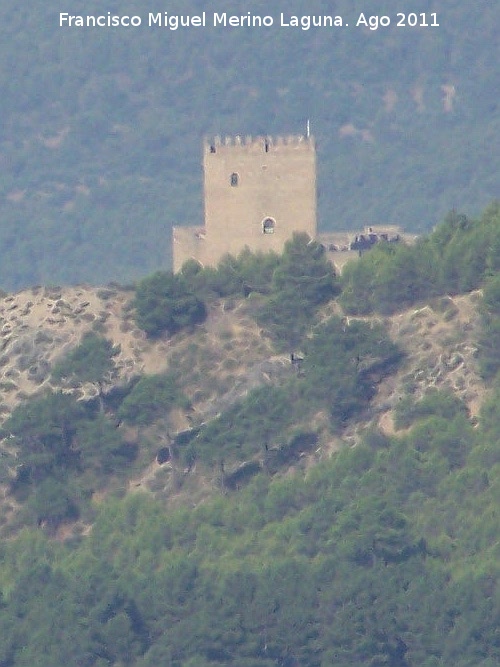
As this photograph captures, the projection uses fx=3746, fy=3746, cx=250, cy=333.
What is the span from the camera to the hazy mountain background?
14525 centimetres

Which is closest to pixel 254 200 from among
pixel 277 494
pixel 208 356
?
pixel 208 356

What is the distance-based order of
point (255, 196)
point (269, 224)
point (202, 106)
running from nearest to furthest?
point (269, 224)
point (255, 196)
point (202, 106)

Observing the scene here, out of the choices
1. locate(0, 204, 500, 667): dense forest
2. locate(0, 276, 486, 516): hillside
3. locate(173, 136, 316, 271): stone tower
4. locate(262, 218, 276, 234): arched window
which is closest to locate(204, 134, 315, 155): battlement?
locate(173, 136, 316, 271): stone tower

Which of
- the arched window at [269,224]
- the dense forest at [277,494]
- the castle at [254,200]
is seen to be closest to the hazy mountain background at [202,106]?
the castle at [254,200]

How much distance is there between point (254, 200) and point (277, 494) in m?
7.51

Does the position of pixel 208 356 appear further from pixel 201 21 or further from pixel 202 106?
pixel 202 106

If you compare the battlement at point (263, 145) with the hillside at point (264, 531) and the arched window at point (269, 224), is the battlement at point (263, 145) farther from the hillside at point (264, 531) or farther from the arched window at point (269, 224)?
the hillside at point (264, 531)

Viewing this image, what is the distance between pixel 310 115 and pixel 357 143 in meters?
2.40

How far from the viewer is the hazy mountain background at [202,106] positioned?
14525cm

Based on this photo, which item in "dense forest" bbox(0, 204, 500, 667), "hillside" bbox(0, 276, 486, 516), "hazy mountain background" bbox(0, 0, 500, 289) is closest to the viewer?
"dense forest" bbox(0, 204, 500, 667)

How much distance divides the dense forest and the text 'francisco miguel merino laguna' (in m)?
84.5

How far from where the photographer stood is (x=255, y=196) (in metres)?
72.7

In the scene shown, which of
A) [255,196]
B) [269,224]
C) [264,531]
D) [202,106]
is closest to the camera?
[264,531]

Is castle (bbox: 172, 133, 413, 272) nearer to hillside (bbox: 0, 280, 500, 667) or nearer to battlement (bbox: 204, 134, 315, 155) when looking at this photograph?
battlement (bbox: 204, 134, 315, 155)
